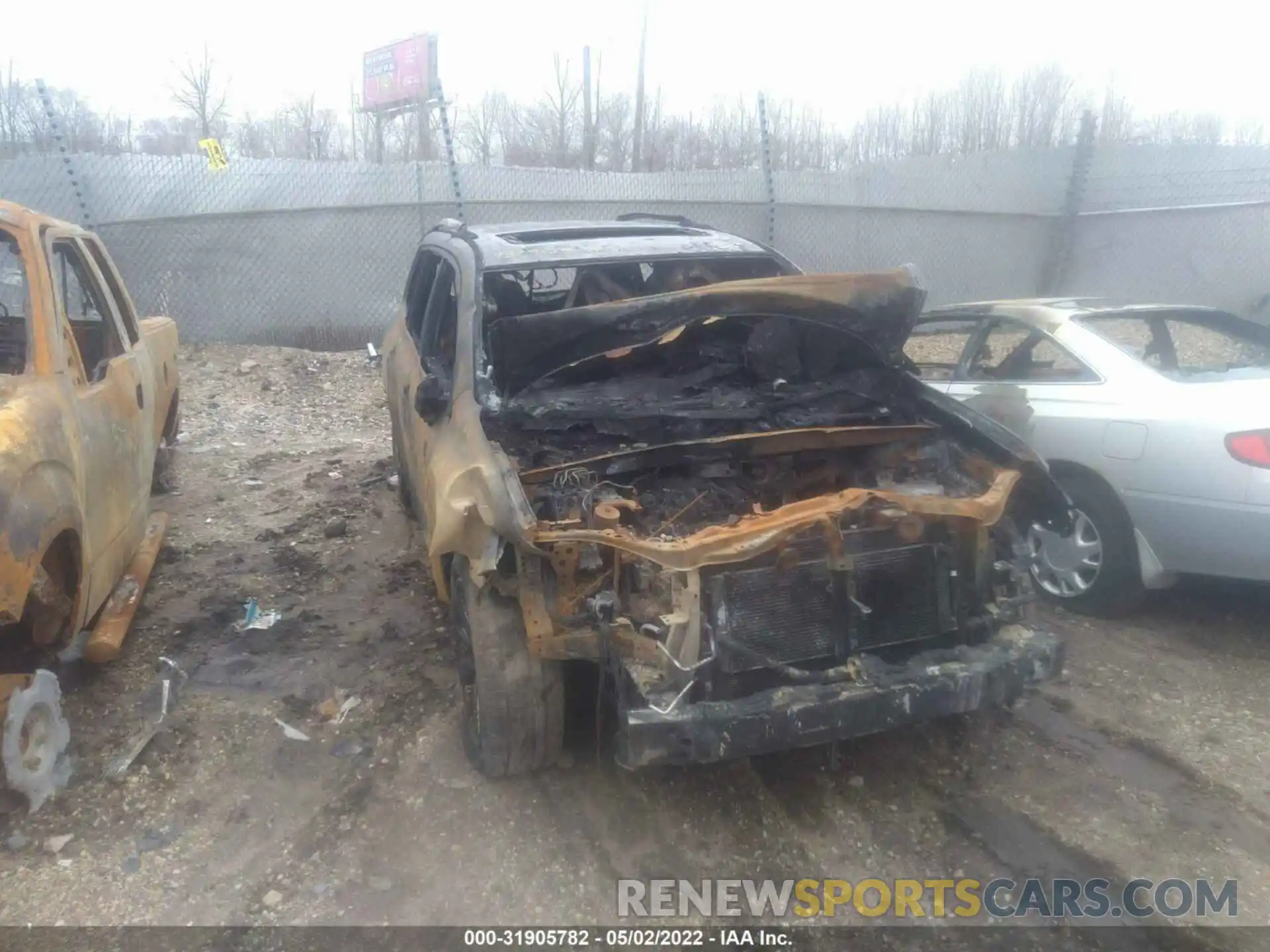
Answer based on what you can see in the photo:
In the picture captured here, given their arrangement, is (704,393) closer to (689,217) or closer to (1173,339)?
(1173,339)

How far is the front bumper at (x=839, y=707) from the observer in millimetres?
2766

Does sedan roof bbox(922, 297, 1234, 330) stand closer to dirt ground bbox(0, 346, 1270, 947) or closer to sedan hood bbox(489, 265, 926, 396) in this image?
sedan hood bbox(489, 265, 926, 396)

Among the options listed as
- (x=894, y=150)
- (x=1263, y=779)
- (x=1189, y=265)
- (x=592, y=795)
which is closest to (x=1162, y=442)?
(x=1263, y=779)

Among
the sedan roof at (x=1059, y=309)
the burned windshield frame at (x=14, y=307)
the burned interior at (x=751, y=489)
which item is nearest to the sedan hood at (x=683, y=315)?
the burned interior at (x=751, y=489)

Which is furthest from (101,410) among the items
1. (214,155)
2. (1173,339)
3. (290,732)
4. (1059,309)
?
(214,155)

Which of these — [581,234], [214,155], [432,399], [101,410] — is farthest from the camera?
[214,155]

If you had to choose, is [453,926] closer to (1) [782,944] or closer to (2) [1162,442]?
(1) [782,944]

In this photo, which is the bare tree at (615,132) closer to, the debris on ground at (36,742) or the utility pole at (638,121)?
the utility pole at (638,121)

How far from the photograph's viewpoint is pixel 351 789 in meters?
3.35

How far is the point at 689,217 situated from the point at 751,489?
728 centimetres

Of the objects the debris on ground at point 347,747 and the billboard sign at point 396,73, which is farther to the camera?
the billboard sign at point 396,73

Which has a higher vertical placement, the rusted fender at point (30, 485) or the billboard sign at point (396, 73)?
the billboard sign at point (396, 73)

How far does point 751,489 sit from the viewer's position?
3.68 metres

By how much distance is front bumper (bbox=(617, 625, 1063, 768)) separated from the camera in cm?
277
